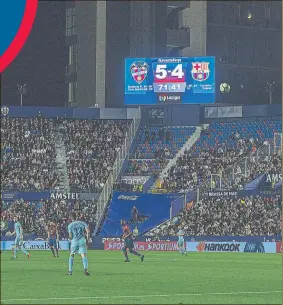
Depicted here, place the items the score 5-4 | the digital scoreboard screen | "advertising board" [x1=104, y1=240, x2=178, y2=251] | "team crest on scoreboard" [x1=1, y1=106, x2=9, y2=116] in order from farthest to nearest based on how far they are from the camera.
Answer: "team crest on scoreboard" [x1=1, y1=106, x2=9, y2=116] → the score 5-4 → the digital scoreboard screen → "advertising board" [x1=104, y1=240, x2=178, y2=251]

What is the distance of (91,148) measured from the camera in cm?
7819

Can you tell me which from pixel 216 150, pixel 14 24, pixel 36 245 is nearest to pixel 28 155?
pixel 36 245

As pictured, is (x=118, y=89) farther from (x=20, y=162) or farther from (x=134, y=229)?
(x=134, y=229)

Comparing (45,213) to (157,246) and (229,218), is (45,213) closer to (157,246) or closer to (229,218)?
(157,246)

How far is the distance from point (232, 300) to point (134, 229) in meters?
44.6

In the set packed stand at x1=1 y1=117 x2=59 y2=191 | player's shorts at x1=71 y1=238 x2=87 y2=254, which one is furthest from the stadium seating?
player's shorts at x1=71 y1=238 x2=87 y2=254

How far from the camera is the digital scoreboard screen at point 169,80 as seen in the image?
77938 mm

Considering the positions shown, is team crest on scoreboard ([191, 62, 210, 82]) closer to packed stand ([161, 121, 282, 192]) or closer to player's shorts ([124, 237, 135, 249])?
packed stand ([161, 121, 282, 192])

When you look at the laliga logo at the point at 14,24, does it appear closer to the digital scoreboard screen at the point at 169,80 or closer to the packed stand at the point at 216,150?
the packed stand at the point at 216,150

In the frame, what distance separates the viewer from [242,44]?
297ft

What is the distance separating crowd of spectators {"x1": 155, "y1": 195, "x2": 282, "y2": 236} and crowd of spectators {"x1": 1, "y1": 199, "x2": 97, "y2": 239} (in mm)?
5349

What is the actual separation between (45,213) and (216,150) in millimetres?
15364

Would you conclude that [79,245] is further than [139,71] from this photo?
No

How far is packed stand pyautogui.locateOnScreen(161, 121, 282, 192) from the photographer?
7194cm
